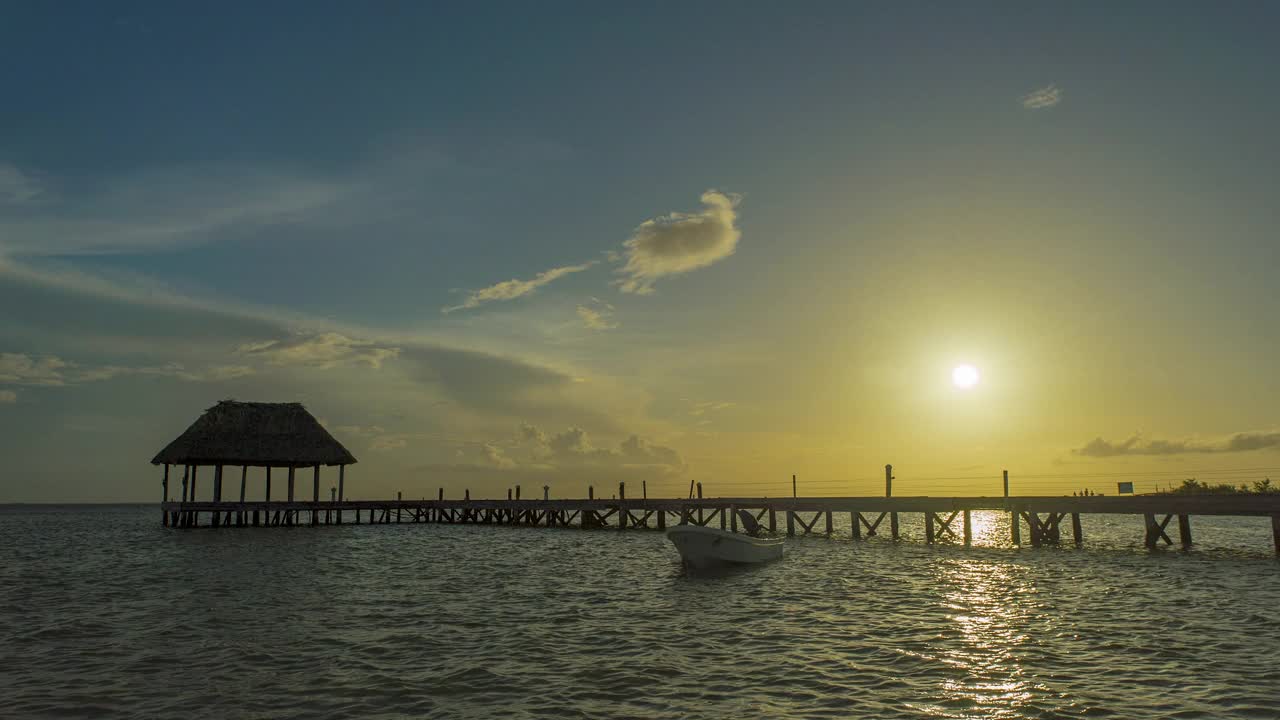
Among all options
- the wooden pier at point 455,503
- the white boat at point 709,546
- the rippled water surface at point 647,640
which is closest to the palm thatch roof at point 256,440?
the wooden pier at point 455,503

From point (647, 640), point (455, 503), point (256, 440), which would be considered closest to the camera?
point (647, 640)

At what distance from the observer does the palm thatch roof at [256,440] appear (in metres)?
55.0

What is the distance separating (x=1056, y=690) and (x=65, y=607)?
23547 millimetres

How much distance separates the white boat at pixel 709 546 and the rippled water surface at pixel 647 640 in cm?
93

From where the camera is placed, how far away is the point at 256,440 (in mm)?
56531

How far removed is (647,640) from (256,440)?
159ft

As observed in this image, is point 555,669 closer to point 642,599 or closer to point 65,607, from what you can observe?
point 642,599

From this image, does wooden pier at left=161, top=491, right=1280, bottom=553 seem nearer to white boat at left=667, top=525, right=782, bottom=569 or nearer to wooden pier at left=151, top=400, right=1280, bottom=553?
wooden pier at left=151, top=400, right=1280, bottom=553

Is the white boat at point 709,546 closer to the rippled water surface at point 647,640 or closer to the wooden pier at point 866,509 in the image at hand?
the rippled water surface at point 647,640

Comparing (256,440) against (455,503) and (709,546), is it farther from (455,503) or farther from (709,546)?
(709,546)

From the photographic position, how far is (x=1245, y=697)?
11.7 m

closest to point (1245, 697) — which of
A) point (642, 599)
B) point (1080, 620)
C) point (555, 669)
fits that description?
point (1080, 620)

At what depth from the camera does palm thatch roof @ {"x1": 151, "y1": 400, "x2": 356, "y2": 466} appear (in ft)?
180

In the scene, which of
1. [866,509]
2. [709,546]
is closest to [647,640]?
[709,546]
